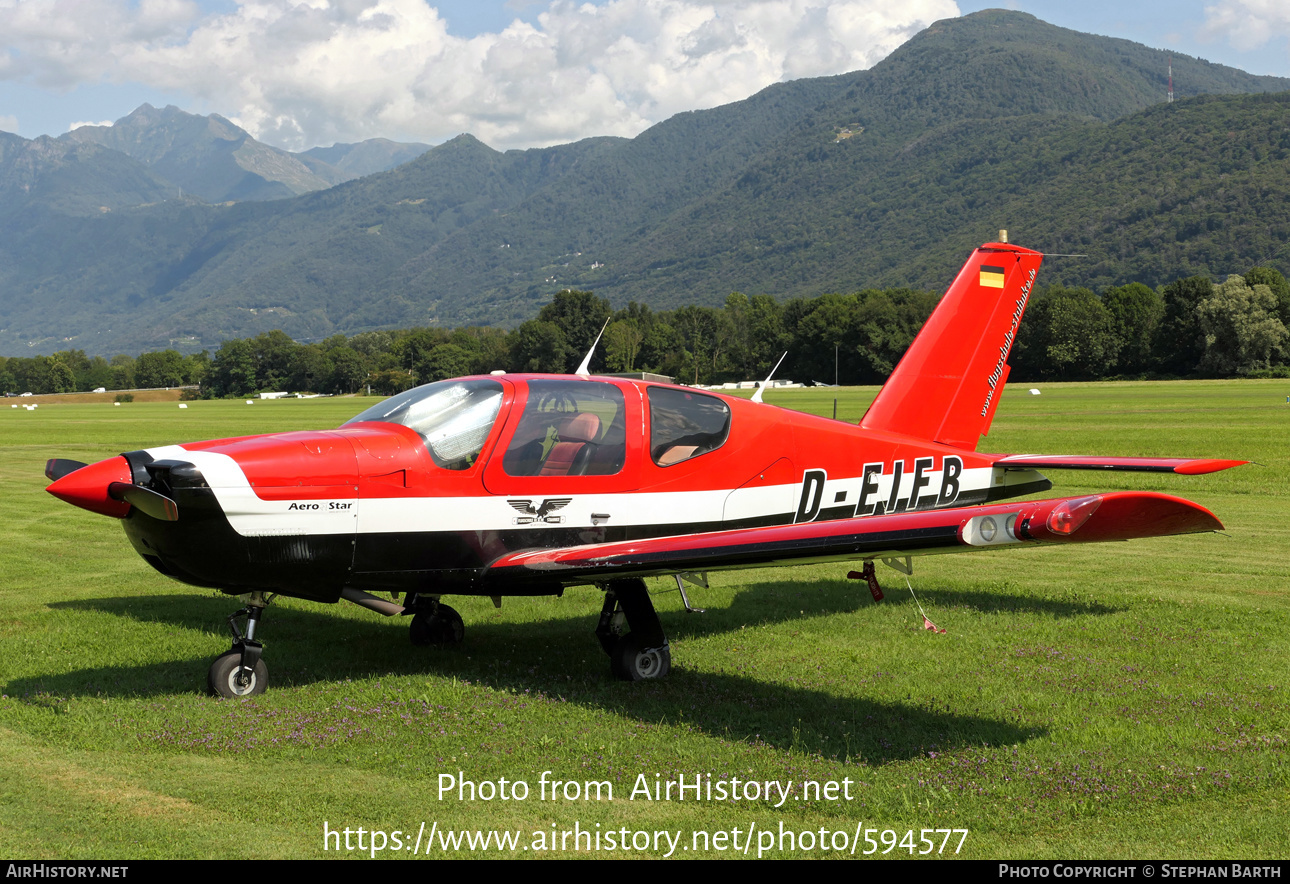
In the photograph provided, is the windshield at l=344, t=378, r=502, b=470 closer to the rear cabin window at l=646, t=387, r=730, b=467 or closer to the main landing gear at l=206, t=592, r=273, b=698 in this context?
the rear cabin window at l=646, t=387, r=730, b=467

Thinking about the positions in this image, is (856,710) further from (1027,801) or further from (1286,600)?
(1286,600)

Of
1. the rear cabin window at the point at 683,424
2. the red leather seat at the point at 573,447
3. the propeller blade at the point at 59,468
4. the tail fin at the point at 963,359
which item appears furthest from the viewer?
the tail fin at the point at 963,359

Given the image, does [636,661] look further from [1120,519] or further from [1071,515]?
[1120,519]

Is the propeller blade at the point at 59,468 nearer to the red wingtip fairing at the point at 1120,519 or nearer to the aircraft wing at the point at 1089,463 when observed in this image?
the red wingtip fairing at the point at 1120,519

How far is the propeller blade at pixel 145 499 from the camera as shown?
6.16 meters

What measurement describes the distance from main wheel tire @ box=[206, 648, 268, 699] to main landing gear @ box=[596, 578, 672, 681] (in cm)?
251

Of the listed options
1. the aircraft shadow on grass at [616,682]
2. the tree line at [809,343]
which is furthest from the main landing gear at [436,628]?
the tree line at [809,343]

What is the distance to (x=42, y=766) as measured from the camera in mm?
5680

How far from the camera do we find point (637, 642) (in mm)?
7531

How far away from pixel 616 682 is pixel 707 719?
3.67 feet

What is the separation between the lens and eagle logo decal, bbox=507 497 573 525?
23.9ft

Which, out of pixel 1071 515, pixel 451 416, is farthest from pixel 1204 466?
pixel 451 416

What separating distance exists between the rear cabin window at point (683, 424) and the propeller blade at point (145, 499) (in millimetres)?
3335

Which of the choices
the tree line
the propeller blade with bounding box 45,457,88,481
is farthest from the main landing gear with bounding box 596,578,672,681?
the tree line
